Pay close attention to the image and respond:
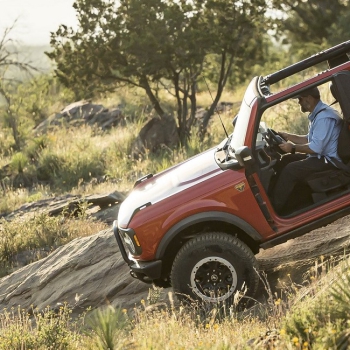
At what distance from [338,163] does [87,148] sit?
1422cm

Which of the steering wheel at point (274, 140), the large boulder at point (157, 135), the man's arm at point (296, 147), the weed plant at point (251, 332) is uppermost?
the large boulder at point (157, 135)

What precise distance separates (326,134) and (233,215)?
1.01 meters

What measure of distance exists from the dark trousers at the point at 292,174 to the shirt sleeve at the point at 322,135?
10cm

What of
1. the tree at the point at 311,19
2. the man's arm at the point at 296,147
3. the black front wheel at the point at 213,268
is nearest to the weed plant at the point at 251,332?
the black front wheel at the point at 213,268

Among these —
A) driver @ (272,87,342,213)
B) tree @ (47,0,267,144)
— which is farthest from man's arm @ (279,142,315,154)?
tree @ (47,0,267,144)

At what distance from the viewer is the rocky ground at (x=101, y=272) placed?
24.7 feet

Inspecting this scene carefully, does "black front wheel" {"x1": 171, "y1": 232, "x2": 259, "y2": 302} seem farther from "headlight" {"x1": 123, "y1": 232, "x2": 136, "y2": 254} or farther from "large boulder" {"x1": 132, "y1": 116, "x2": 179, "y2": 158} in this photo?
"large boulder" {"x1": 132, "y1": 116, "x2": 179, "y2": 158}

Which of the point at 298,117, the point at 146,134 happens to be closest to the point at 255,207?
the point at 298,117

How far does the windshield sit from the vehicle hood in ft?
0.86

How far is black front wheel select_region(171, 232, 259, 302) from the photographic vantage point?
22.5 ft

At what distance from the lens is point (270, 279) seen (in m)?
7.53

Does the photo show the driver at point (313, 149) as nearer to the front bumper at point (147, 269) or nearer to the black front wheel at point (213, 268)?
the black front wheel at point (213, 268)

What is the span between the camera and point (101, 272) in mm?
8859

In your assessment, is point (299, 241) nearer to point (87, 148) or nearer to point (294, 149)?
point (294, 149)
